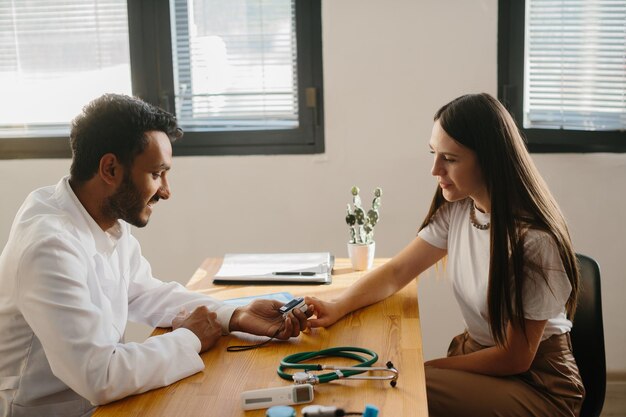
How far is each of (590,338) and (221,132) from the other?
1776 mm

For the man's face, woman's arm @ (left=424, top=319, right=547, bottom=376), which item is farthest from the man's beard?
woman's arm @ (left=424, top=319, right=547, bottom=376)

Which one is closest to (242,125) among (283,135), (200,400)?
(283,135)

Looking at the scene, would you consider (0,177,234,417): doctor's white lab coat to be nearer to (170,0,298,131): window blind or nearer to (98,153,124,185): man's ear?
(98,153,124,185): man's ear

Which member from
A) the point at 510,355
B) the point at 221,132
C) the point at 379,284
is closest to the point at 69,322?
the point at 379,284

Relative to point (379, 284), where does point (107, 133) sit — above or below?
above

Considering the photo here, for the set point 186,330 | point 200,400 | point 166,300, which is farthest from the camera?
point 166,300

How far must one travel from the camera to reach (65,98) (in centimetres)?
330

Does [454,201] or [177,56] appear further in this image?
[177,56]

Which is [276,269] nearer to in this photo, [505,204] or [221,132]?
[505,204]

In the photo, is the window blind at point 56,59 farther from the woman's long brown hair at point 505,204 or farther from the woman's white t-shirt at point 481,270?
the woman's long brown hair at point 505,204

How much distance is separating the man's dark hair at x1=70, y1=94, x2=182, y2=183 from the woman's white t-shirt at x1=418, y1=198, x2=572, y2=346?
0.85 m

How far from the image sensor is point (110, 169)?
1.72m

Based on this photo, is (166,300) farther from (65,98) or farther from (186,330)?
(65,98)

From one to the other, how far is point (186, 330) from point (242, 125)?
1.69m
